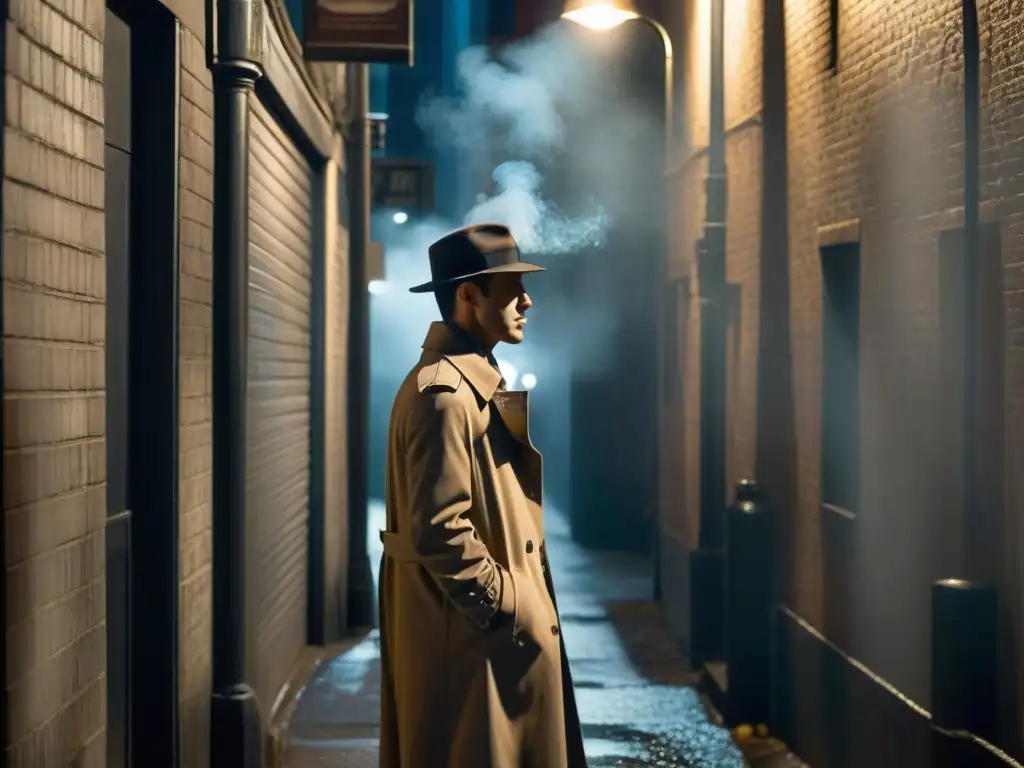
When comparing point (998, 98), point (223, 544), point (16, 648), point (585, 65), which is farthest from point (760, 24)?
point (585, 65)

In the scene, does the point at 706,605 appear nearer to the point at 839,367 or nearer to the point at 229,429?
the point at 839,367

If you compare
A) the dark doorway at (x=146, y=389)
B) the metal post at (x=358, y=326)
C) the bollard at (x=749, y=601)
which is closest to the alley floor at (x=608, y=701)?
the bollard at (x=749, y=601)

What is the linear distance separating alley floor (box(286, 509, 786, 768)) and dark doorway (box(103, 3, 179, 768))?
2.33 meters

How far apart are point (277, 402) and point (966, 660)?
469 centimetres

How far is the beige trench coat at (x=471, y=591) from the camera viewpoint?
4133mm

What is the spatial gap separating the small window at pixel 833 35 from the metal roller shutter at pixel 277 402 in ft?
10.3

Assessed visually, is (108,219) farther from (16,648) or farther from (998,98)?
(998,98)

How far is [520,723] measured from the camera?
4344 mm

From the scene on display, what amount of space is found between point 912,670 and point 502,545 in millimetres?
3026

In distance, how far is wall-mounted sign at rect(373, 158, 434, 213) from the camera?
51.9ft

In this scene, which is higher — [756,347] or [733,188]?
[733,188]

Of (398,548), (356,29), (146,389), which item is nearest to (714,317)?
(356,29)

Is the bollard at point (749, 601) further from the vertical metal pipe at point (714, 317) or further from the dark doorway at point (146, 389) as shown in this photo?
the dark doorway at point (146, 389)

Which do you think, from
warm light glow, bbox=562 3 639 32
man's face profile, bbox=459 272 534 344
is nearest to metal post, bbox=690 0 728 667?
warm light glow, bbox=562 3 639 32
